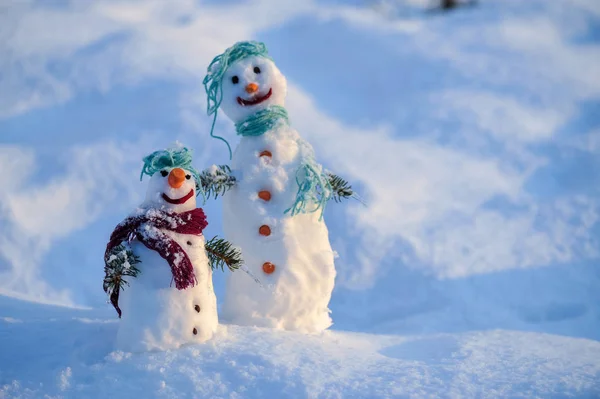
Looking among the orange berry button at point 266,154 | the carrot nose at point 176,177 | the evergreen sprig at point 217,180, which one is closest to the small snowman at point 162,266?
the carrot nose at point 176,177

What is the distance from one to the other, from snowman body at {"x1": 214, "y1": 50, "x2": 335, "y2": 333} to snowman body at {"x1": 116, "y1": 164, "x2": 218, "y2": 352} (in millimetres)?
365

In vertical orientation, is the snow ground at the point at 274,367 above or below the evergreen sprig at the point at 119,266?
below

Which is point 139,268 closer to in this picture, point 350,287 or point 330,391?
point 330,391

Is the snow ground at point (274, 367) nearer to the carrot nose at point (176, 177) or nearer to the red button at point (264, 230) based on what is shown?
the red button at point (264, 230)

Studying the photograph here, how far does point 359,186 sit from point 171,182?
228 centimetres

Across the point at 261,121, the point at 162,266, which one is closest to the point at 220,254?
the point at 162,266

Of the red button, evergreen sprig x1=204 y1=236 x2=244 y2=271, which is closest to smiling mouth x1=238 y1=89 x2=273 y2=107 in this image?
the red button

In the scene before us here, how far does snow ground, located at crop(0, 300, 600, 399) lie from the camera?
2.25 metres

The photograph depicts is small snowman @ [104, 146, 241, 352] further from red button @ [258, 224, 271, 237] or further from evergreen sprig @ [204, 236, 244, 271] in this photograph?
red button @ [258, 224, 271, 237]

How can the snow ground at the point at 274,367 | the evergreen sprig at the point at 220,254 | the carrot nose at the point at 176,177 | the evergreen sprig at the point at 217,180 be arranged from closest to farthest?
the snow ground at the point at 274,367 < the carrot nose at the point at 176,177 < the evergreen sprig at the point at 220,254 < the evergreen sprig at the point at 217,180

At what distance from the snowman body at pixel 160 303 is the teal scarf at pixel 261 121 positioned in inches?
19.7

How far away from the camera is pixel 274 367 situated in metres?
2.35

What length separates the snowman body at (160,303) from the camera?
96.7 inches

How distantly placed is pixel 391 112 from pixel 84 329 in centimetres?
347
